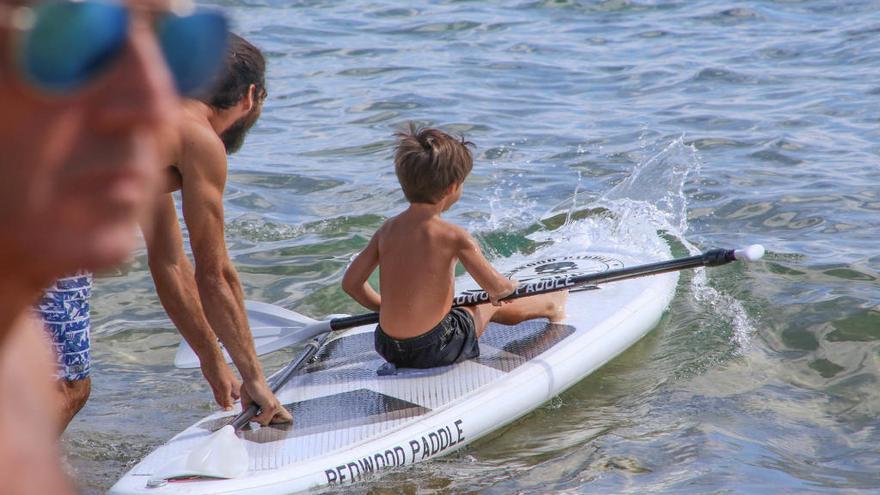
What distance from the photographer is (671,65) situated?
11.3 meters

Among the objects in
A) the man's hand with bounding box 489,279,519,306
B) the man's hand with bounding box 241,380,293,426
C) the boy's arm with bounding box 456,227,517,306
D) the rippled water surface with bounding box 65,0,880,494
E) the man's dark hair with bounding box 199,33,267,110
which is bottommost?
the rippled water surface with bounding box 65,0,880,494

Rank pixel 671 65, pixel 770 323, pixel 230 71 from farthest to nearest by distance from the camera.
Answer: pixel 671 65, pixel 770 323, pixel 230 71

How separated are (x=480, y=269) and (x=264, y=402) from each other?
3.52 feet

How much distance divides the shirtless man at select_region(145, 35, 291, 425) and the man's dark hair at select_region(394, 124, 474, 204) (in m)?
0.67

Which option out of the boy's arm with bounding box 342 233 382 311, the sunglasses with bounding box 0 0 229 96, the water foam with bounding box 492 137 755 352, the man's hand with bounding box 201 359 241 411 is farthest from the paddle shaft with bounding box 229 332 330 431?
the sunglasses with bounding box 0 0 229 96

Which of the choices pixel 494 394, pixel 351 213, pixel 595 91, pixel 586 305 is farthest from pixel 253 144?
pixel 494 394

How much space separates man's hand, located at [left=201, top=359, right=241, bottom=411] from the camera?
435 cm

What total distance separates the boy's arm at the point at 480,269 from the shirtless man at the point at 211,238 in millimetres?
960

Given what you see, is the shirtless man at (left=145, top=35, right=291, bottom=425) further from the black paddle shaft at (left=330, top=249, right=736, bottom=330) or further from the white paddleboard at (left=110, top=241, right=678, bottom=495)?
the black paddle shaft at (left=330, top=249, right=736, bottom=330)

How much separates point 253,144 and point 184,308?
524cm

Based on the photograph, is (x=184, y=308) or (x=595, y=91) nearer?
(x=184, y=308)

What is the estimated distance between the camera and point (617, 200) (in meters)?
7.62

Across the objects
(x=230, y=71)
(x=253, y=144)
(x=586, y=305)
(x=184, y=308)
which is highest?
(x=230, y=71)

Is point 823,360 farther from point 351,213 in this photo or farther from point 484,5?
point 484,5
